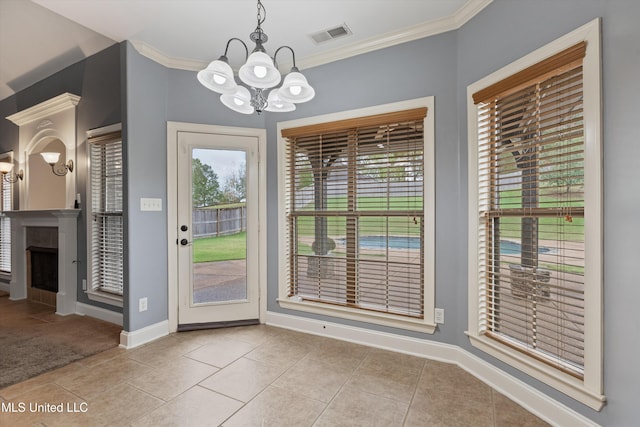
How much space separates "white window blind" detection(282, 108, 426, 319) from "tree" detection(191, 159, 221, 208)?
2.61 ft

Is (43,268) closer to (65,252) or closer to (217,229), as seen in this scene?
(65,252)

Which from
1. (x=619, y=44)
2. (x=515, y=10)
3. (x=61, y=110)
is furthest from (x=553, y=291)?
(x=61, y=110)

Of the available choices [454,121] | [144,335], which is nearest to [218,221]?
[144,335]

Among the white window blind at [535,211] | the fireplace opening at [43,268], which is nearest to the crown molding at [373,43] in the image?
the white window blind at [535,211]

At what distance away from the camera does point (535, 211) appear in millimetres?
1959

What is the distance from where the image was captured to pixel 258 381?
2.25 m

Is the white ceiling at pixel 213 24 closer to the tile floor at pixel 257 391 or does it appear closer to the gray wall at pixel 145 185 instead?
the gray wall at pixel 145 185

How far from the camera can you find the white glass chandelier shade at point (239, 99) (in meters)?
1.96

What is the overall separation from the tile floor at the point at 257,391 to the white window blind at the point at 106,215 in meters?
1.08

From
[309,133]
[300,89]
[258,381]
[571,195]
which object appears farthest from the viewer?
[309,133]

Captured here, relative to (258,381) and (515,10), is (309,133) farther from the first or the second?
(258,381)

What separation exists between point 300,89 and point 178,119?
185cm

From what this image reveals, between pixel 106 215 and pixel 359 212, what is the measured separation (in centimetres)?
285

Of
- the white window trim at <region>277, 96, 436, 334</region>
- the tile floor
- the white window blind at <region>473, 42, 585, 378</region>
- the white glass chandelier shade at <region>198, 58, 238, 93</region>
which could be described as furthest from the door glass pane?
the white window blind at <region>473, 42, 585, 378</region>
